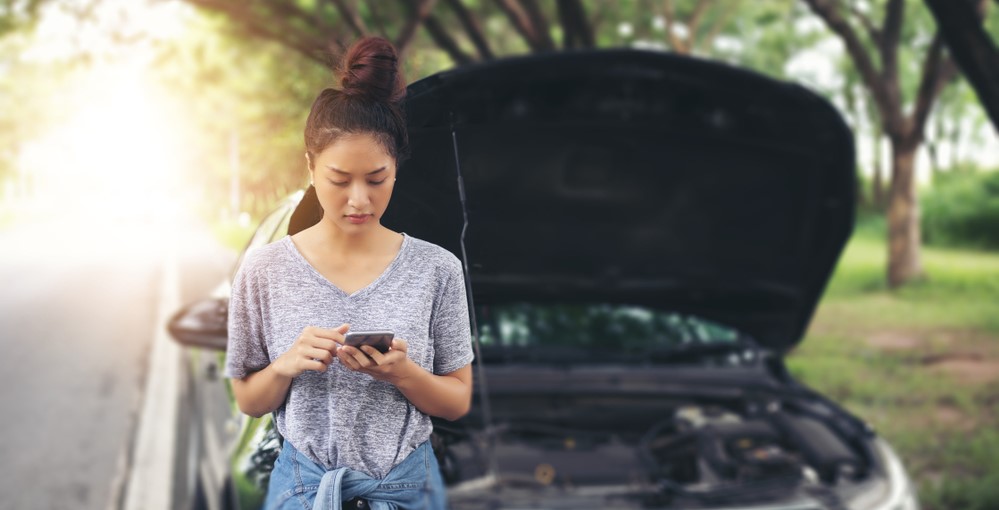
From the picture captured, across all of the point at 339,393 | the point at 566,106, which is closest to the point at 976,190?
the point at 566,106

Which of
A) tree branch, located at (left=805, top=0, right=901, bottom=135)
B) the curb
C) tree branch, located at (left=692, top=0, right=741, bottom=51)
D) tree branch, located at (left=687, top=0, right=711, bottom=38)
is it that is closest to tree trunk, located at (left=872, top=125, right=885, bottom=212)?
tree branch, located at (left=692, top=0, right=741, bottom=51)

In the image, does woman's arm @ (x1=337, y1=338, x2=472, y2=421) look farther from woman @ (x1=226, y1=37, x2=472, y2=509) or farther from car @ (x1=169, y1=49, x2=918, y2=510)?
car @ (x1=169, y1=49, x2=918, y2=510)

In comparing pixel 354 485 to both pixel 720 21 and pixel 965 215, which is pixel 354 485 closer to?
pixel 720 21

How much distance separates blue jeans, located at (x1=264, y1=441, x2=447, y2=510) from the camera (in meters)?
0.68

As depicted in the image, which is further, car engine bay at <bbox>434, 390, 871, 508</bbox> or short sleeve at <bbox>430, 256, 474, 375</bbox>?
car engine bay at <bbox>434, 390, 871, 508</bbox>

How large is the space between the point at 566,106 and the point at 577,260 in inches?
48.4

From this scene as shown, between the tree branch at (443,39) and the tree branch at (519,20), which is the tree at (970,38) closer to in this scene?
the tree branch at (519,20)

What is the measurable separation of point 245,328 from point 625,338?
12.5 feet

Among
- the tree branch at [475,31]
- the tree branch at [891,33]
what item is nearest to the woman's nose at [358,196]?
the tree branch at [475,31]

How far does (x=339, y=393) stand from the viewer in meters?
0.68

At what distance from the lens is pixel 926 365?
37.7 ft

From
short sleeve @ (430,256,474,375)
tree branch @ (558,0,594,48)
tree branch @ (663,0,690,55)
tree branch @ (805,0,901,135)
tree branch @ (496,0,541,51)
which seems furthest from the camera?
tree branch @ (663,0,690,55)

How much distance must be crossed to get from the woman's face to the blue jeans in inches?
6.6

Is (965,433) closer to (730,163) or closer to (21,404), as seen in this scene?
(730,163)
